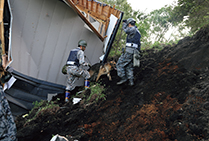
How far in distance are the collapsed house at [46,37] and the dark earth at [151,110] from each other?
158 cm

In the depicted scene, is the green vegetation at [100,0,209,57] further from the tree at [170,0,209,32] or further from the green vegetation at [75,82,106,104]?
the green vegetation at [75,82,106,104]

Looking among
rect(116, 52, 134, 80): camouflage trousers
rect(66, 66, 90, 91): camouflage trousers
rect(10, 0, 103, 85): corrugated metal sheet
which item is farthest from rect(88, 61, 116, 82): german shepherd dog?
rect(10, 0, 103, 85): corrugated metal sheet

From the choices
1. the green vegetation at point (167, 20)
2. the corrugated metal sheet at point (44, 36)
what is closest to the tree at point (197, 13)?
the green vegetation at point (167, 20)

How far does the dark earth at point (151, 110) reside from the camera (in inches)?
96.1

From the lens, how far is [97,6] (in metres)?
5.20

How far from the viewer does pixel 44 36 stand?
5.33 metres

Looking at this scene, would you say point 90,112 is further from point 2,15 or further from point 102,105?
point 2,15

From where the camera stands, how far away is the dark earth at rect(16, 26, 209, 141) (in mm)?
2441

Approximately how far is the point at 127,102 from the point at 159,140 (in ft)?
4.53

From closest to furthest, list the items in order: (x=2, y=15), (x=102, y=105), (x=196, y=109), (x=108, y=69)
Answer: (x=196, y=109) < (x=102, y=105) < (x=2, y=15) < (x=108, y=69)

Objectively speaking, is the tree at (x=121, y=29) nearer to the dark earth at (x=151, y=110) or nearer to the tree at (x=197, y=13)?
the tree at (x=197, y=13)

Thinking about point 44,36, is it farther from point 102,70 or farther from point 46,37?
point 102,70

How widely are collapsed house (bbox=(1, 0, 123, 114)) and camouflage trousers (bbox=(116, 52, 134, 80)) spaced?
1493 mm

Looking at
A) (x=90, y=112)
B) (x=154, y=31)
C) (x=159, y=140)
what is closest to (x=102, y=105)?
(x=90, y=112)
